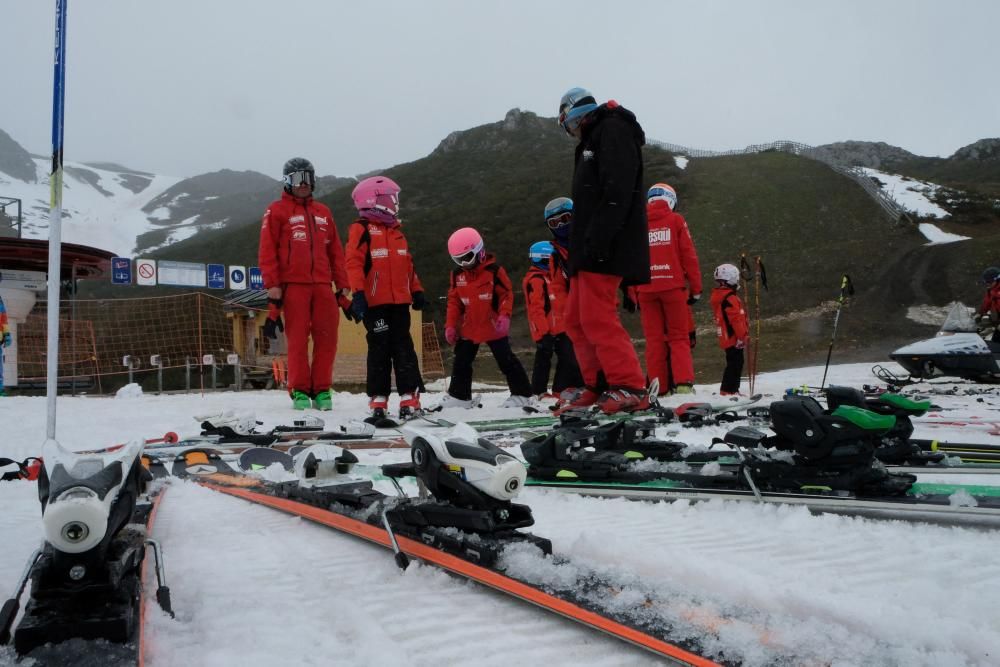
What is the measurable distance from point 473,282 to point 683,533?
5.06 meters

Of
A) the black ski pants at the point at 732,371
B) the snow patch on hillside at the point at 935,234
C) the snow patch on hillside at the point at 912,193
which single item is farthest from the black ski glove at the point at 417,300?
the snow patch on hillside at the point at 912,193

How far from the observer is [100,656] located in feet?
3.42

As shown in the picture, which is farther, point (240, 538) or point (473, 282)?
point (473, 282)

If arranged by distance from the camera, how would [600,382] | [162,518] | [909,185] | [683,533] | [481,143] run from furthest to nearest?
[481,143] → [909,185] → [600,382] → [162,518] → [683,533]

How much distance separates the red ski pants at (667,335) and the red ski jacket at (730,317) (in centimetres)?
166

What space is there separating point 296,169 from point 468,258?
179 centimetres

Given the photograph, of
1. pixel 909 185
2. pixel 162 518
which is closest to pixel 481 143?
pixel 909 185

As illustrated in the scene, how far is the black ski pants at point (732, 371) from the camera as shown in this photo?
7262 millimetres

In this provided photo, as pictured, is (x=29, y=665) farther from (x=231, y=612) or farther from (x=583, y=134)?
(x=583, y=134)

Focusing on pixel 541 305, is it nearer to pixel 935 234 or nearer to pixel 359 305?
pixel 359 305

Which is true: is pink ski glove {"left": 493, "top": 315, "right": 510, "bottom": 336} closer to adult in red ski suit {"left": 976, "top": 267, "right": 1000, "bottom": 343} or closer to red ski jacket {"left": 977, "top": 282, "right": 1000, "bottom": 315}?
adult in red ski suit {"left": 976, "top": 267, "right": 1000, "bottom": 343}

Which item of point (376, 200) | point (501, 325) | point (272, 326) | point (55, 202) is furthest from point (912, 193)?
point (55, 202)

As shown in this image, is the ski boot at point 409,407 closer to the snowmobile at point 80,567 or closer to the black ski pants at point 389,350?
the black ski pants at point 389,350

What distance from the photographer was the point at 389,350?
590 centimetres
